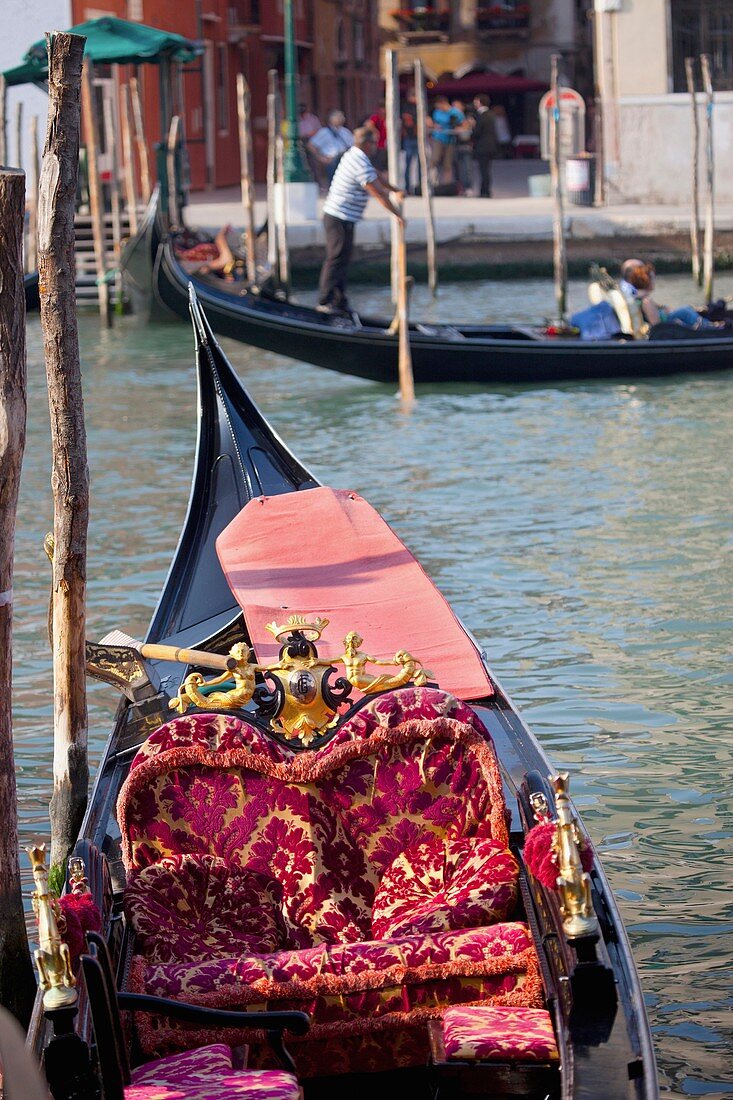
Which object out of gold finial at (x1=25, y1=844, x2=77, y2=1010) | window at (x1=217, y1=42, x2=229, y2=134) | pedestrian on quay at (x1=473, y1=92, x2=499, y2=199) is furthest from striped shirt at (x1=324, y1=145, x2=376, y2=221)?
window at (x1=217, y1=42, x2=229, y2=134)

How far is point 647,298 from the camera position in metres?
7.11

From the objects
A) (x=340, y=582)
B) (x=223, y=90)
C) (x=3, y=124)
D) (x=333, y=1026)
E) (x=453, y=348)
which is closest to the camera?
(x=333, y=1026)

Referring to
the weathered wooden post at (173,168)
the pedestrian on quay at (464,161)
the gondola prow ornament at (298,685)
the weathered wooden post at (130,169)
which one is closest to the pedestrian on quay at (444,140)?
the pedestrian on quay at (464,161)

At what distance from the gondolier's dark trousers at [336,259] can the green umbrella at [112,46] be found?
307 cm

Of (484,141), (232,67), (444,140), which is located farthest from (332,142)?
(232,67)

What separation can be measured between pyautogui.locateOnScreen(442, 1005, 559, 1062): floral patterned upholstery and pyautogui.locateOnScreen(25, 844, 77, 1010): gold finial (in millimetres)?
404

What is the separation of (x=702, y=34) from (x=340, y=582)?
10.9 m

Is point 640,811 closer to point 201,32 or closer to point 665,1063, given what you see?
point 665,1063

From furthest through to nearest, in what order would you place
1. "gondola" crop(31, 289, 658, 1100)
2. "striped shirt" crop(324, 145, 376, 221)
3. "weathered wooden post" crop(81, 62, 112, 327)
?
1. "weathered wooden post" crop(81, 62, 112, 327)
2. "striped shirt" crop(324, 145, 376, 221)
3. "gondola" crop(31, 289, 658, 1100)

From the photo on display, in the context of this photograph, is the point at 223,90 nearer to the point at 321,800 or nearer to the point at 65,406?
the point at 65,406

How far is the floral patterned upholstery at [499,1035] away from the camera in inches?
66.2

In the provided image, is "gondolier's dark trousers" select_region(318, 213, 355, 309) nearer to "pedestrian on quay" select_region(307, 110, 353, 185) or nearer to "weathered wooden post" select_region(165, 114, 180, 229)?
"weathered wooden post" select_region(165, 114, 180, 229)

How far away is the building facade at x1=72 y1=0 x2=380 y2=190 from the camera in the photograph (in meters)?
14.0

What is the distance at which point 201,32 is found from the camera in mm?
14680
